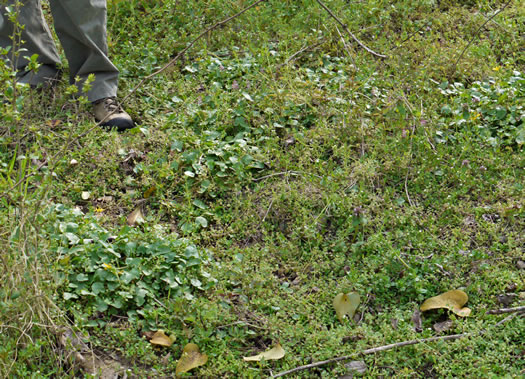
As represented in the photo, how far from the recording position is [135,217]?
138 inches

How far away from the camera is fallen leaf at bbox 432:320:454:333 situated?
2.92 meters

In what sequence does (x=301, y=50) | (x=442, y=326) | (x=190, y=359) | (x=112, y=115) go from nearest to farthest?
1. (x=190, y=359)
2. (x=442, y=326)
3. (x=112, y=115)
4. (x=301, y=50)

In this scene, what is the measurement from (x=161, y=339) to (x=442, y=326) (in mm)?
1310

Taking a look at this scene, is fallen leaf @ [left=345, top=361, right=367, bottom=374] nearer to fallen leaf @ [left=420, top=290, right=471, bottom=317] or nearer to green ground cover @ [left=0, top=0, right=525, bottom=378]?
green ground cover @ [left=0, top=0, right=525, bottom=378]

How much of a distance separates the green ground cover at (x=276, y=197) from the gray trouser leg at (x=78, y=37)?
0.22m

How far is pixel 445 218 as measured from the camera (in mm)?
3516

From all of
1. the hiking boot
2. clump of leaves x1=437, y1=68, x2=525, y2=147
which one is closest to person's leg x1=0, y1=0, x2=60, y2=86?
the hiking boot

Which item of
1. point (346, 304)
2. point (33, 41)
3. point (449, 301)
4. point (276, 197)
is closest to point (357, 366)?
point (346, 304)

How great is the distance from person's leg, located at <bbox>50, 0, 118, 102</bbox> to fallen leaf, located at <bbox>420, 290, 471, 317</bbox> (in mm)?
2492

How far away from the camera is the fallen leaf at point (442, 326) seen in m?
2.92

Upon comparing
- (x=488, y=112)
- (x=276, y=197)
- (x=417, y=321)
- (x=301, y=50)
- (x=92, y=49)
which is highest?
(x=92, y=49)

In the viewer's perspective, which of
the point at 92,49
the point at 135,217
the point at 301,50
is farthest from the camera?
the point at 301,50

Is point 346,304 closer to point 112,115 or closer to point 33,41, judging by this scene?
point 112,115

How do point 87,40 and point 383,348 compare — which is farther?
point 87,40
